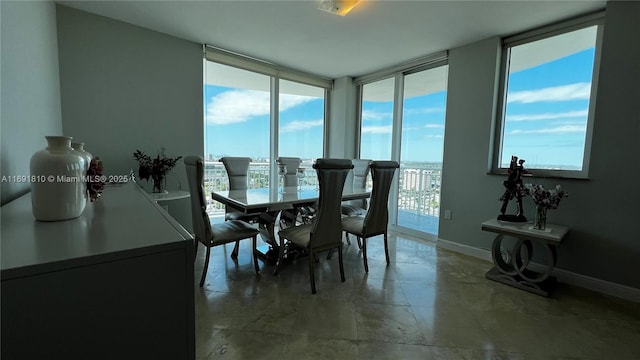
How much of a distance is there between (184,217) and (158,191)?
2.08 ft

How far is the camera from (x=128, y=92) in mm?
2857

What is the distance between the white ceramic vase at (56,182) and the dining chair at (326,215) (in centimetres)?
141

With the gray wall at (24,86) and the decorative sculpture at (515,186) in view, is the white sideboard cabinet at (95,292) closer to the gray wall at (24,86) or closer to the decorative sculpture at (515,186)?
the gray wall at (24,86)

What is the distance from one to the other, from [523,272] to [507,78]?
6.74 ft

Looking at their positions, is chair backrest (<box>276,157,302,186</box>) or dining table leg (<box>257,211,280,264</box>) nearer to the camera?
dining table leg (<box>257,211,280,264</box>)

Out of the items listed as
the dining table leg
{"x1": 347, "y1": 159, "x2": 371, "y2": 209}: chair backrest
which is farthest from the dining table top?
{"x1": 347, "y1": 159, "x2": 371, "y2": 209}: chair backrest

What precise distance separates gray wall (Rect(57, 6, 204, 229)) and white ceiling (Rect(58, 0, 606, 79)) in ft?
0.57

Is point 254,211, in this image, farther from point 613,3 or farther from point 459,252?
point 613,3

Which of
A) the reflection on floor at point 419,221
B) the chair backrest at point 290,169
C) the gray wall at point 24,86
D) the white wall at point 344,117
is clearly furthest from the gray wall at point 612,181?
the gray wall at point 24,86

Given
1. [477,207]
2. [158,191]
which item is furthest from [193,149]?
[477,207]

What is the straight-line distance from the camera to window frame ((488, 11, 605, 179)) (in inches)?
93.5

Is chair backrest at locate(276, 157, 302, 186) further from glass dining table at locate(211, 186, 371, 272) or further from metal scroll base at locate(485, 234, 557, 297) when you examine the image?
metal scroll base at locate(485, 234, 557, 297)

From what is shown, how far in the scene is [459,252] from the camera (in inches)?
127

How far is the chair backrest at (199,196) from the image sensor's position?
210 cm
